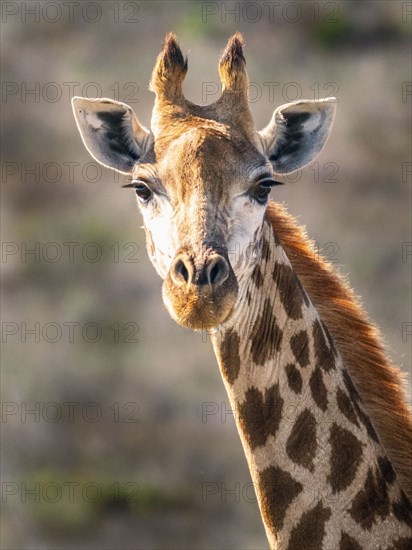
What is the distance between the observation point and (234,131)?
7578mm

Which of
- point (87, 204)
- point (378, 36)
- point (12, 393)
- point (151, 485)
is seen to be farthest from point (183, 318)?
point (378, 36)

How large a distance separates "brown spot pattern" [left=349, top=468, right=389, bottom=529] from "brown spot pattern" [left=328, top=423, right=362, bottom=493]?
0.09 meters

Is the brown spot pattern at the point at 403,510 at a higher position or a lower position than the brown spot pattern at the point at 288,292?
lower

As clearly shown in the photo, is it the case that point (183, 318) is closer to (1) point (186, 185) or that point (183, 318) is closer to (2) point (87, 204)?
(1) point (186, 185)

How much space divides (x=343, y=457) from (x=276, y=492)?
1.33 ft

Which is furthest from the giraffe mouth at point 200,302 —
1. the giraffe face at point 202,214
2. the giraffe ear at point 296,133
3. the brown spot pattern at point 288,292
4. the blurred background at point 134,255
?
the blurred background at point 134,255

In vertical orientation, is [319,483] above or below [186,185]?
below

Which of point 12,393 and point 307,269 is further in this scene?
point 12,393

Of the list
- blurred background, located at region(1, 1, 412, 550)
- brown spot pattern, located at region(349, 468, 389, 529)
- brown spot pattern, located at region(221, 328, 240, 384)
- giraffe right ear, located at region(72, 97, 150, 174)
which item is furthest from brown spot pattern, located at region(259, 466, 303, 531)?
blurred background, located at region(1, 1, 412, 550)

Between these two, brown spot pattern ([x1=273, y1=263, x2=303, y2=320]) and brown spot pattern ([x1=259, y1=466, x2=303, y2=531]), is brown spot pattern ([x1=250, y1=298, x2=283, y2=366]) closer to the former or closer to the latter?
brown spot pattern ([x1=273, y1=263, x2=303, y2=320])

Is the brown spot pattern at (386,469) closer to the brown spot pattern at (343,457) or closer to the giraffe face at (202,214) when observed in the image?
the brown spot pattern at (343,457)

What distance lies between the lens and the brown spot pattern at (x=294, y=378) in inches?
287

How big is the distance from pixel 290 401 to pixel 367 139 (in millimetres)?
18730

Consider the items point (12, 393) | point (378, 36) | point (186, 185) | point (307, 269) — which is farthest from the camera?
point (378, 36)
